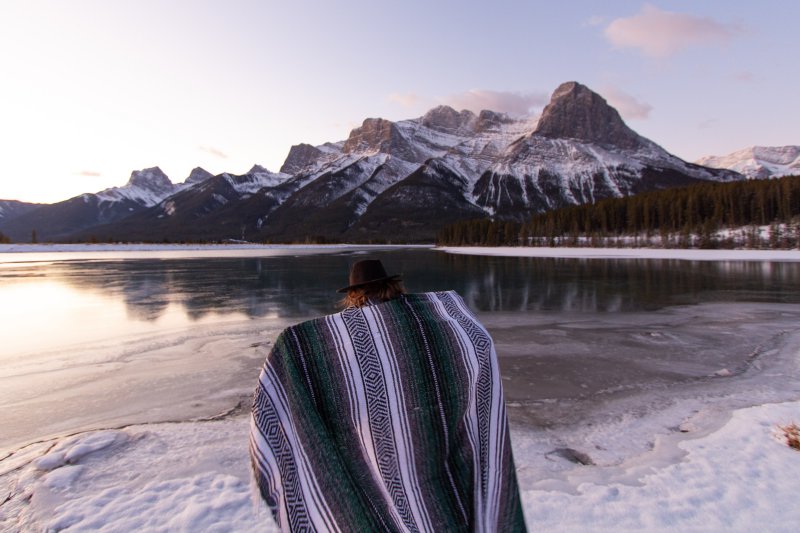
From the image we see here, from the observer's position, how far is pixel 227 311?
19.5 m

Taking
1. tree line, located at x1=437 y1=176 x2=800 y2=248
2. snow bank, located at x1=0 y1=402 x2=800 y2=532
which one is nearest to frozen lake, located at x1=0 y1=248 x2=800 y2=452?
snow bank, located at x1=0 y1=402 x2=800 y2=532

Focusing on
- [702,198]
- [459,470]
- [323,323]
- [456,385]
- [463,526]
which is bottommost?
[463,526]

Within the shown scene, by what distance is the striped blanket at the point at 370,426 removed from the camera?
2.40 metres

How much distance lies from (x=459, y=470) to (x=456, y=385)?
509 millimetres

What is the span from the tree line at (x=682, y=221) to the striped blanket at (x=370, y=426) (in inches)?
4095

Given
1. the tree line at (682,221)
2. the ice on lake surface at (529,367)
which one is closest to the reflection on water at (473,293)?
the ice on lake surface at (529,367)

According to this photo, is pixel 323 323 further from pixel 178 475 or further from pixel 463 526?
pixel 178 475

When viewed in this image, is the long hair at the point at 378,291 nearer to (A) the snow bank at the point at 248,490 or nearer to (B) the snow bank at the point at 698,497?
(A) the snow bank at the point at 248,490

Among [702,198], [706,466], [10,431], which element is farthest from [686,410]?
[702,198]

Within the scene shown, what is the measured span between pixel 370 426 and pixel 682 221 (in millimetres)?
125980

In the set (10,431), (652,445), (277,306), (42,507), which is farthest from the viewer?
(277,306)

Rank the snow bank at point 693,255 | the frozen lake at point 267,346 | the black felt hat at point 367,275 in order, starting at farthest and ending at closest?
1. the snow bank at point 693,255
2. the frozen lake at point 267,346
3. the black felt hat at point 367,275

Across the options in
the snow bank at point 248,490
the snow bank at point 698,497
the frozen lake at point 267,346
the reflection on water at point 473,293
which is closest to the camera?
the snow bank at point 698,497

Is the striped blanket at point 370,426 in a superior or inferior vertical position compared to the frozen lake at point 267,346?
superior
